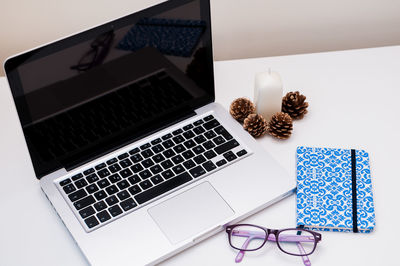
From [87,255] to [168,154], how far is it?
24 cm

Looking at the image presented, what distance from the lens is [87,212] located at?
37.2 inches

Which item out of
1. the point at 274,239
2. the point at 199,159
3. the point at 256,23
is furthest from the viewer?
the point at 256,23

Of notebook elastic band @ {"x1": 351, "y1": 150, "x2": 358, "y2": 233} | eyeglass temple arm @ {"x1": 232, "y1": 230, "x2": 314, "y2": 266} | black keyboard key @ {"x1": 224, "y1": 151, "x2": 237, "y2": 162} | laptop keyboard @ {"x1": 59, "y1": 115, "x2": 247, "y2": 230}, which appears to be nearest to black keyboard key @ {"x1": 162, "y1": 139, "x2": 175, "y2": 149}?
laptop keyboard @ {"x1": 59, "y1": 115, "x2": 247, "y2": 230}

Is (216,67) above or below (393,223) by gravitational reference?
above

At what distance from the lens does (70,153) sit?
101 cm

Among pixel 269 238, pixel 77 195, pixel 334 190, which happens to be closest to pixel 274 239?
pixel 269 238

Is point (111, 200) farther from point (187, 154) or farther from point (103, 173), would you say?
point (187, 154)

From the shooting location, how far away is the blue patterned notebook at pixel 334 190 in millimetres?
933

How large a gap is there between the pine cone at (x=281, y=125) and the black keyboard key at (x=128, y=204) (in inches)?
12.3

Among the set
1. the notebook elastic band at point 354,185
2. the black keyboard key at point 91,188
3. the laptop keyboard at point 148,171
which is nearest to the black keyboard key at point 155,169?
the laptop keyboard at point 148,171

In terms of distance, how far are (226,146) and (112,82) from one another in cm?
24

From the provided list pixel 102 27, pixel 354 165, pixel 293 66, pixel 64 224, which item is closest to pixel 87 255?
pixel 64 224

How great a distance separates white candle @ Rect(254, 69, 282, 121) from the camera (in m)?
1.06

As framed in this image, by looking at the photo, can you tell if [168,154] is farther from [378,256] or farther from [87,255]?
[378,256]
